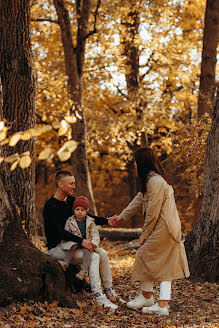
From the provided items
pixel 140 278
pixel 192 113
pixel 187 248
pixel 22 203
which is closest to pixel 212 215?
pixel 187 248

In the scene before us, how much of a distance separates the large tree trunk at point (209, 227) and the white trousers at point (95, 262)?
1.79 metres

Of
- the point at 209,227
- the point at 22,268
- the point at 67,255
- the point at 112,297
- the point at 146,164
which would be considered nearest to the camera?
the point at 22,268

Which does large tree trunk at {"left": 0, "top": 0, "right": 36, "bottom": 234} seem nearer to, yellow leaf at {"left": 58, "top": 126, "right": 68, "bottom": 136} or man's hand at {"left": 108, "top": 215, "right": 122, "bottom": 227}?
man's hand at {"left": 108, "top": 215, "right": 122, "bottom": 227}

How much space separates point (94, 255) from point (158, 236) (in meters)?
0.86

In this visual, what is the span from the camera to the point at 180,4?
17.7 m

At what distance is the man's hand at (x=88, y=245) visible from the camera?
6039 mm

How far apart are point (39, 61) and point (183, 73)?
5.47 metres

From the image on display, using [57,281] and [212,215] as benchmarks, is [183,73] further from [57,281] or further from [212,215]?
[57,281]

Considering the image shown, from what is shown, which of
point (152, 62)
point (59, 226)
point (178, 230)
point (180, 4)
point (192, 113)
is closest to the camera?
point (178, 230)

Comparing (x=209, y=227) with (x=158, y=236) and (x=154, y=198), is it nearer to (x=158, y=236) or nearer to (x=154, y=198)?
(x=158, y=236)

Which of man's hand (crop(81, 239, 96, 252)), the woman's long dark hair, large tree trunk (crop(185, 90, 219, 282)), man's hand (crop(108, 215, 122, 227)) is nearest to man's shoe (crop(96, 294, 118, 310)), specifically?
man's hand (crop(81, 239, 96, 252))

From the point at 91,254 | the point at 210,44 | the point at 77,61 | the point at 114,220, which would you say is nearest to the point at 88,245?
the point at 91,254

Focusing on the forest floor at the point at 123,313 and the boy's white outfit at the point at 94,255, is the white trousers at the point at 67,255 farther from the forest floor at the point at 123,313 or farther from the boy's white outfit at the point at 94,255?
the forest floor at the point at 123,313

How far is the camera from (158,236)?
580 cm
